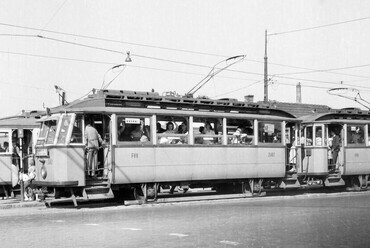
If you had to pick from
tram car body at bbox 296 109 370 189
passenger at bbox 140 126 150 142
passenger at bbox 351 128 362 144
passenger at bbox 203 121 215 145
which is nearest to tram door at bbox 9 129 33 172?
passenger at bbox 140 126 150 142

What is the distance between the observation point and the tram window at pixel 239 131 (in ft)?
58.7

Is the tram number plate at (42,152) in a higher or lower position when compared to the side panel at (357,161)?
higher

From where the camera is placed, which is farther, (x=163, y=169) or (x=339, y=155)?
(x=339, y=155)

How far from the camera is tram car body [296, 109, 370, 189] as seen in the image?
20.8 m

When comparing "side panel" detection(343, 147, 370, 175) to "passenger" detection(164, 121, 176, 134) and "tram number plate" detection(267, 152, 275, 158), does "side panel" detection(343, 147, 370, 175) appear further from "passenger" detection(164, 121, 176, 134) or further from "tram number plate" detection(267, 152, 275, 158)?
"passenger" detection(164, 121, 176, 134)

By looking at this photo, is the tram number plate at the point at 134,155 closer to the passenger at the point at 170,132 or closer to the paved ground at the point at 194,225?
the passenger at the point at 170,132

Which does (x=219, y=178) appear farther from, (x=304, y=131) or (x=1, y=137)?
(x=1, y=137)

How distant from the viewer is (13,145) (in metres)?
19.4

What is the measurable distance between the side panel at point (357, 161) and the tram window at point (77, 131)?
11063mm

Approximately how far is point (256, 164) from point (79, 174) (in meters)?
6.49

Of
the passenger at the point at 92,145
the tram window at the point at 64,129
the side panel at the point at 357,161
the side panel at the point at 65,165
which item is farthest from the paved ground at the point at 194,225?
the side panel at the point at 357,161

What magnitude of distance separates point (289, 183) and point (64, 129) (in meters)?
8.78

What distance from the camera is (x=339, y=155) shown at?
21.3 m

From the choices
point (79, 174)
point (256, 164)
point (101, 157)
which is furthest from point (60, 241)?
point (256, 164)
